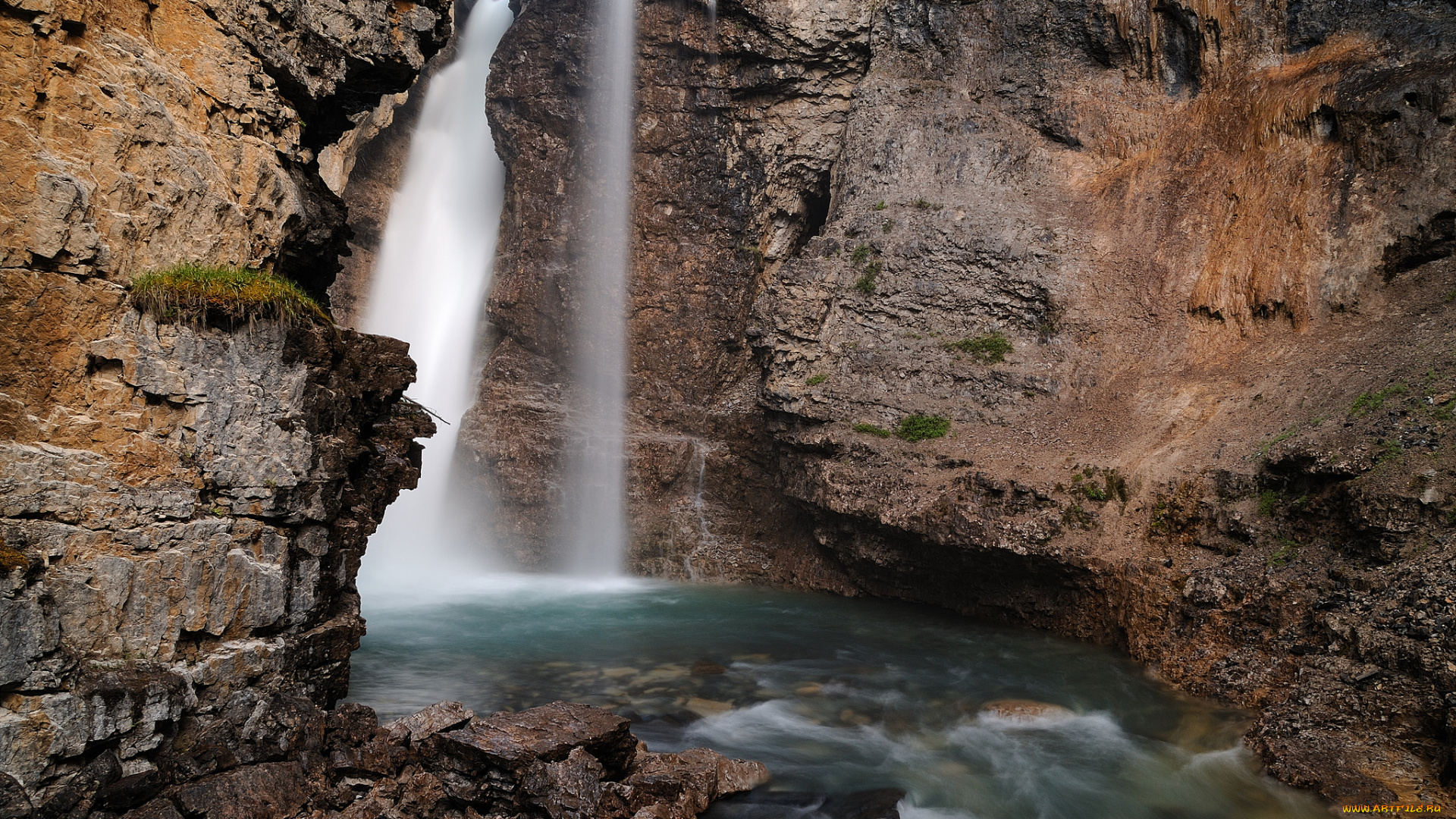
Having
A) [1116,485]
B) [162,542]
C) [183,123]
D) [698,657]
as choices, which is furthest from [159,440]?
[1116,485]

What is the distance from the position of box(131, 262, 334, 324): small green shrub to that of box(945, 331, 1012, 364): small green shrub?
474 inches

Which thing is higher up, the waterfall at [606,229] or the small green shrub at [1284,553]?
the waterfall at [606,229]

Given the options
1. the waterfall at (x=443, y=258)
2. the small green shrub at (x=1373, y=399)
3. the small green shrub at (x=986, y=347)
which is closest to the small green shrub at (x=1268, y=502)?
the small green shrub at (x=1373, y=399)

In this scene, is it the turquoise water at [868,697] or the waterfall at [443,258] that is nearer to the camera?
the turquoise water at [868,697]

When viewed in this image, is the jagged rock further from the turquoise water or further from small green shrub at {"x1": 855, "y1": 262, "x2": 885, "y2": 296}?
Result: small green shrub at {"x1": 855, "y1": 262, "x2": 885, "y2": 296}

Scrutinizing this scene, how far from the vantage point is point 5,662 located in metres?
5.14

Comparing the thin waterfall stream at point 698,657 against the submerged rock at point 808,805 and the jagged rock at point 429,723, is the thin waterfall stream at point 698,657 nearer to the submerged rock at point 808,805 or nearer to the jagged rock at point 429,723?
the submerged rock at point 808,805

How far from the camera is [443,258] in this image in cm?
2419

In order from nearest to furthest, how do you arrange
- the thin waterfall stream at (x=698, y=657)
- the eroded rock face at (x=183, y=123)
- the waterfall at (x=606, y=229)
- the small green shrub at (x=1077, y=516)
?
the eroded rock face at (x=183, y=123), the thin waterfall stream at (x=698, y=657), the small green shrub at (x=1077, y=516), the waterfall at (x=606, y=229)

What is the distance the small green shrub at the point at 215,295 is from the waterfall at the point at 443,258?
1434 centimetres

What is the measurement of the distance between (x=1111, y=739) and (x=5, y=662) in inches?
367

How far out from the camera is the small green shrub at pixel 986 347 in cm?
1587

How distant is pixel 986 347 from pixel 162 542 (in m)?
13.6

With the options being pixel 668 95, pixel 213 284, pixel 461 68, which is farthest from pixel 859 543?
pixel 461 68
